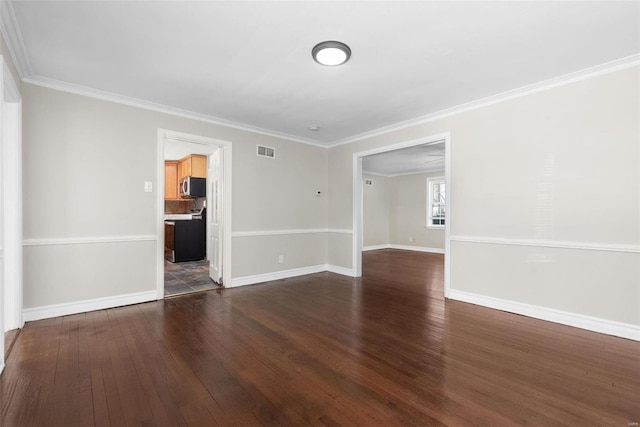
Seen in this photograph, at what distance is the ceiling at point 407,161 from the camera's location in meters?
6.27

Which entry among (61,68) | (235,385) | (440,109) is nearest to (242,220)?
(61,68)

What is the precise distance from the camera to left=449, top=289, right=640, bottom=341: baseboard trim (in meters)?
2.68

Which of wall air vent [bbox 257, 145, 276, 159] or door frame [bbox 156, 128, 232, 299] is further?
wall air vent [bbox 257, 145, 276, 159]

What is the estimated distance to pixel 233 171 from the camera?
4473 millimetres

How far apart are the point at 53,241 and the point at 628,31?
18.1ft

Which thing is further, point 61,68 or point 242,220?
point 242,220

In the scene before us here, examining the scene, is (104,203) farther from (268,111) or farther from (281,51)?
(281,51)

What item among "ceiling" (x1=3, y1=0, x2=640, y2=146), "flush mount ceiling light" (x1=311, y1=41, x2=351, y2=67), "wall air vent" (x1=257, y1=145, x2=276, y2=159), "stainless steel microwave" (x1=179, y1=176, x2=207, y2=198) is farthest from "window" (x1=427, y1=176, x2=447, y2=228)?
"flush mount ceiling light" (x1=311, y1=41, x2=351, y2=67)

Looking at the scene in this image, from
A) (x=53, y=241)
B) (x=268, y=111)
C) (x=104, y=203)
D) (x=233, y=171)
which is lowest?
(x=53, y=241)

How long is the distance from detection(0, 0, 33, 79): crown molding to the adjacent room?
0.06 ft

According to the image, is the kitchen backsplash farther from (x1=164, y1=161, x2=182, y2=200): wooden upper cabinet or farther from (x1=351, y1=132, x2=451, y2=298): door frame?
(x1=351, y1=132, x2=451, y2=298): door frame

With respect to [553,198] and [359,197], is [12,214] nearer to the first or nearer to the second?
[359,197]

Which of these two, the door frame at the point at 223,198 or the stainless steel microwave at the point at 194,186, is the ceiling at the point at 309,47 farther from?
the stainless steel microwave at the point at 194,186

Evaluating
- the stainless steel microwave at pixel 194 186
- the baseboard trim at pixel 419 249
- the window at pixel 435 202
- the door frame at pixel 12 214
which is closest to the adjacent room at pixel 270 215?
the door frame at pixel 12 214
